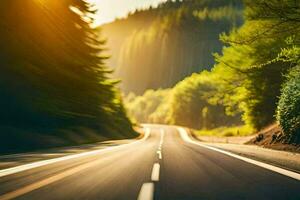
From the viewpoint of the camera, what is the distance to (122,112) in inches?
2288

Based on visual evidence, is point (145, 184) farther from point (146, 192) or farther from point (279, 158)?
point (279, 158)

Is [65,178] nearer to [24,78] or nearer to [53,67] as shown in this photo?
[24,78]

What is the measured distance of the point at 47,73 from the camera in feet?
91.7

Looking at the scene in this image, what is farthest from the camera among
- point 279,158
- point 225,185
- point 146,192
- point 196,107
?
point 196,107

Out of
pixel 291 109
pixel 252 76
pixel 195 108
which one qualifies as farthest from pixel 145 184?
pixel 195 108

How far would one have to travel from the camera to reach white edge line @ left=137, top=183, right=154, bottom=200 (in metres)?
5.61

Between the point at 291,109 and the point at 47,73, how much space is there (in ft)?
56.8

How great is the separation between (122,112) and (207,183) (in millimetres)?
51286

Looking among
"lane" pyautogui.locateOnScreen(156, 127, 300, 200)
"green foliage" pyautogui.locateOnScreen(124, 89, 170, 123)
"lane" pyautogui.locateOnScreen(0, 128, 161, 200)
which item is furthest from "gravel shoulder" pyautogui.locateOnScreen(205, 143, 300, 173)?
"green foliage" pyautogui.locateOnScreen(124, 89, 170, 123)

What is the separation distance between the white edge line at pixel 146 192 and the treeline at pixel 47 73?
45.6 ft

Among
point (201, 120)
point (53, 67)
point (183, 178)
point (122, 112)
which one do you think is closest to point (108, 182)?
point (183, 178)

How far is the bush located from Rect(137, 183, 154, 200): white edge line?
13.3m

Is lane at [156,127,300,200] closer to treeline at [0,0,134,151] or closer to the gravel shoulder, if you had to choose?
the gravel shoulder

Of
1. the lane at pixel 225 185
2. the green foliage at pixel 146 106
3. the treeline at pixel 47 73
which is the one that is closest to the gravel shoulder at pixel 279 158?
the lane at pixel 225 185
